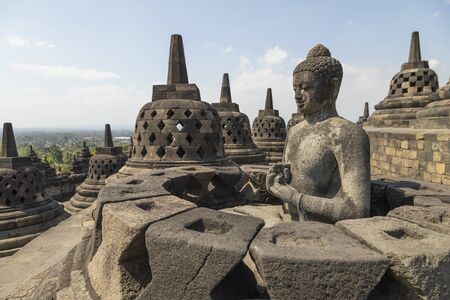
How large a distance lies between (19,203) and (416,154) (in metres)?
9.27

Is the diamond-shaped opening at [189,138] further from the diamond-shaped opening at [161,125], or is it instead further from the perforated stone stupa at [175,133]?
the diamond-shaped opening at [161,125]

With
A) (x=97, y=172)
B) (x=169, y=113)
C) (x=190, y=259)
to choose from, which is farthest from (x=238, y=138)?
(x=190, y=259)

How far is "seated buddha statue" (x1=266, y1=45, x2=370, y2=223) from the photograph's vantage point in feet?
6.66

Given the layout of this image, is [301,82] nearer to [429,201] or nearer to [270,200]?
[429,201]

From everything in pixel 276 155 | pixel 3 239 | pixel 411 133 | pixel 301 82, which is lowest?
pixel 3 239

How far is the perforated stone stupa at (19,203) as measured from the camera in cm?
729

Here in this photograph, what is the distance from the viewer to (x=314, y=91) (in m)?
2.29

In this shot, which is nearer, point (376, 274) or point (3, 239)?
point (376, 274)

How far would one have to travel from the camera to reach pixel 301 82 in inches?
91.6

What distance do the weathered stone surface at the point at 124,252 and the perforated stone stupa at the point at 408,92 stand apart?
836 centimetres

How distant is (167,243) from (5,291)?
465 cm

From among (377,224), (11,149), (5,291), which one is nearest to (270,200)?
(377,224)

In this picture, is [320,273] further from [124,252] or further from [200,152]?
[200,152]

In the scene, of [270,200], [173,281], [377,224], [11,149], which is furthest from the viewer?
[11,149]
